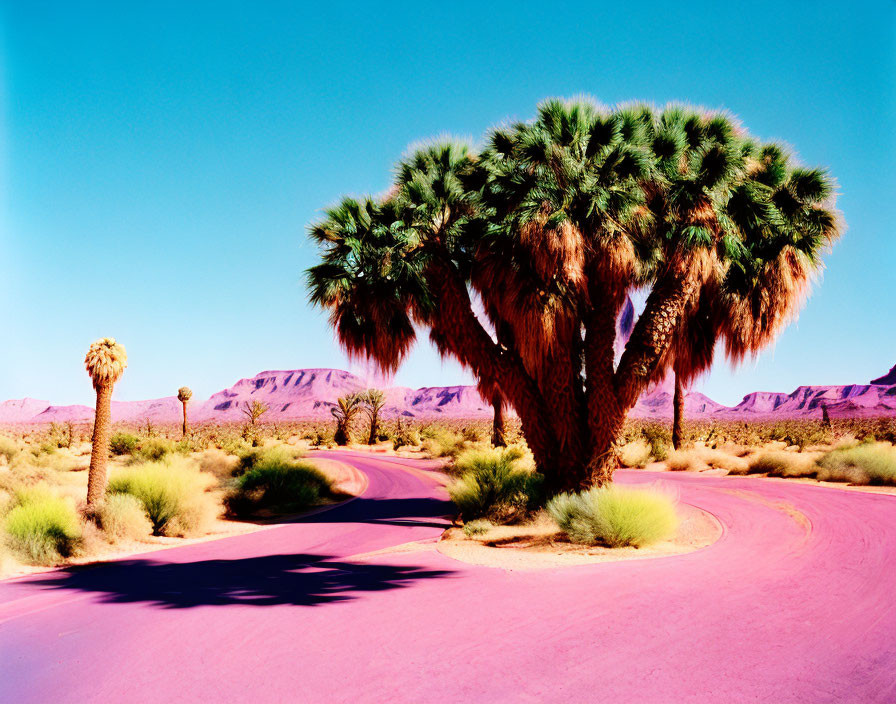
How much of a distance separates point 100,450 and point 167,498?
1995mm

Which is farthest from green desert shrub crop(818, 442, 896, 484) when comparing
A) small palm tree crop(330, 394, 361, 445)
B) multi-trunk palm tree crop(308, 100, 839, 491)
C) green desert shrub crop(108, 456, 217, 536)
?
small palm tree crop(330, 394, 361, 445)

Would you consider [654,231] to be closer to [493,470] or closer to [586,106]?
[586,106]

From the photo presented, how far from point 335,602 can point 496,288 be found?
8.41 m

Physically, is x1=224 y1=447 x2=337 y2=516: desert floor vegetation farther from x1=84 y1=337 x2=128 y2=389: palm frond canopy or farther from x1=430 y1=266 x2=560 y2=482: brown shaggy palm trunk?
x1=430 y1=266 x2=560 y2=482: brown shaggy palm trunk

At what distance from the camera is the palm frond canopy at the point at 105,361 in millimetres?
14875

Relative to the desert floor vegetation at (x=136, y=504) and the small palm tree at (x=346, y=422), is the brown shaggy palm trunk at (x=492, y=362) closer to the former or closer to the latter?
the desert floor vegetation at (x=136, y=504)

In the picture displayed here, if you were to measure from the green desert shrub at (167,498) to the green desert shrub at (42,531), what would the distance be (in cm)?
254

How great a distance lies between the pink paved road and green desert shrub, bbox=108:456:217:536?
4.25 metres

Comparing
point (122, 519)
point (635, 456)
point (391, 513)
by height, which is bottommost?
point (391, 513)

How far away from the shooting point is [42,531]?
11656 millimetres

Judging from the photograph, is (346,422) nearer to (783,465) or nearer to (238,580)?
(783,465)

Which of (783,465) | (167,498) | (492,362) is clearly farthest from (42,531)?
(783,465)

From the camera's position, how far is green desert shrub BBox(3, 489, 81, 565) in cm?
1130

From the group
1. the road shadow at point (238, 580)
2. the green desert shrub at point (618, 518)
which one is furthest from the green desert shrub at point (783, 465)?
the road shadow at point (238, 580)
